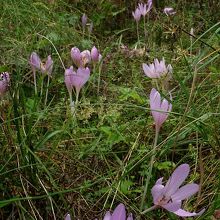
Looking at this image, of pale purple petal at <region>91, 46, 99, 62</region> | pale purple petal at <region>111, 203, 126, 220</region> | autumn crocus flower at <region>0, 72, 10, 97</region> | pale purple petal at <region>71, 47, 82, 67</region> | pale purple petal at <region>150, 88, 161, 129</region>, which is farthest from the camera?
pale purple petal at <region>91, 46, 99, 62</region>

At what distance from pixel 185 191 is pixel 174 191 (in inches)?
0.8

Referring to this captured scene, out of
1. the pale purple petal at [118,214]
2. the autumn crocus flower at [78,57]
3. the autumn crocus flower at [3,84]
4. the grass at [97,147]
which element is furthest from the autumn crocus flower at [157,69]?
the pale purple petal at [118,214]

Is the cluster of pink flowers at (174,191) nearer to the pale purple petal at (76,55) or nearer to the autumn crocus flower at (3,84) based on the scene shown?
the autumn crocus flower at (3,84)

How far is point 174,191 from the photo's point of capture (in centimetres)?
102

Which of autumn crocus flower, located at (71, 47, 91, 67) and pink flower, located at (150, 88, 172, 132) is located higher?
pink flower, located at (150, 88, 172, 132)

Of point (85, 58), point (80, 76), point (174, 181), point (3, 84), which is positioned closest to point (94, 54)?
point (85, 58)

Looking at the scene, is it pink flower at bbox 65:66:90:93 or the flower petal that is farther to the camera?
pink flower at bbox 65:66:90:93

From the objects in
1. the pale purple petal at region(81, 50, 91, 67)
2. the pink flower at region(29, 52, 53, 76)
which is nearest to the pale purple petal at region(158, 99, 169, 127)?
the pink flower at region(29, 52, 53, 76)

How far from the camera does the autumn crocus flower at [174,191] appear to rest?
3.29 ft

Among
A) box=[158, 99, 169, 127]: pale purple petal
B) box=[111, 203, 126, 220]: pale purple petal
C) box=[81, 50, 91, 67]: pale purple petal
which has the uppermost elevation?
box=[111, 203, 126, 220]: pale purple petal

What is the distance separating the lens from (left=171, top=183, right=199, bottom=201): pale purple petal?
1.01 meters

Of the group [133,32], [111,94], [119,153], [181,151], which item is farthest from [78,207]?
[133,32]

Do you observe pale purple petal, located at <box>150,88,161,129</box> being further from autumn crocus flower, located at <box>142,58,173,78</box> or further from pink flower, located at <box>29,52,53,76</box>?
pink flower, located at <box>29,52,53,76</box>

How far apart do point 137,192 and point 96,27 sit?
2562mm
